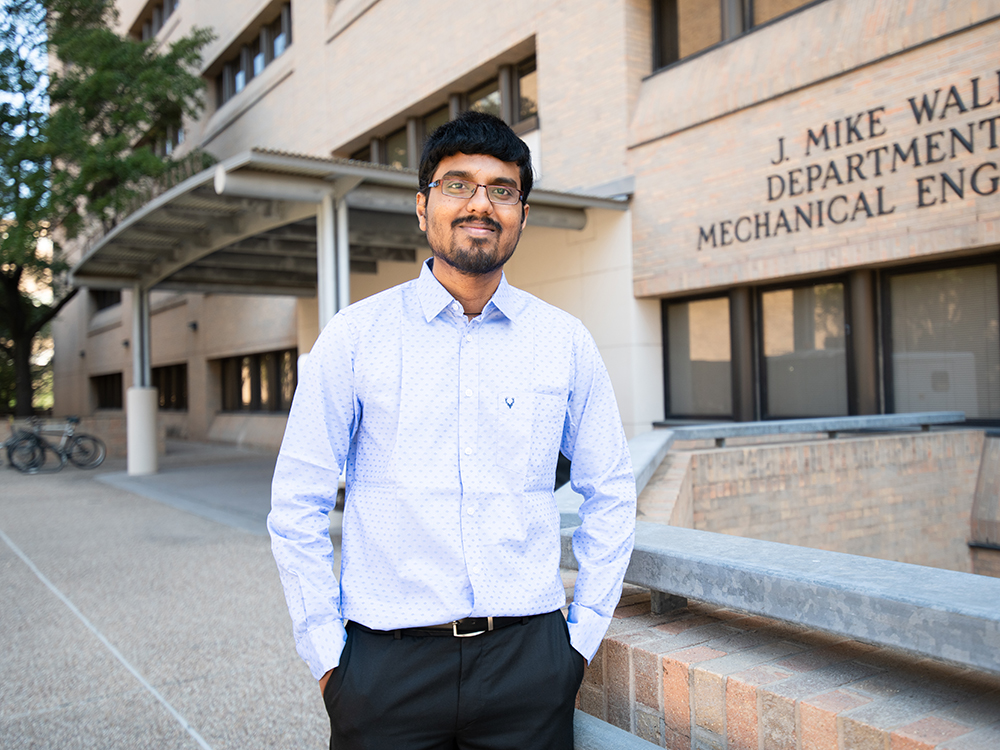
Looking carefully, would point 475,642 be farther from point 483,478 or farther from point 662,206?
Result: point 662,206

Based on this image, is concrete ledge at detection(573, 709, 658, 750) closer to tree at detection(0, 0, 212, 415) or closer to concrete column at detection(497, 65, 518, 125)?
concrete column at detection(497, 65, 518, 125)

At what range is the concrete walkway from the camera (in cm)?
366

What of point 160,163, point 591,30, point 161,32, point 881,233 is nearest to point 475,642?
point 881,233

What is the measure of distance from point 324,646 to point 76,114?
73.0 feet

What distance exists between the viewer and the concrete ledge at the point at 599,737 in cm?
181

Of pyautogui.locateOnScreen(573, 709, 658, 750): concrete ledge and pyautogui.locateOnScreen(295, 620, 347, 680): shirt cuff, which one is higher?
pyautogui.locateOnScreen(295, 620, 347, 680): shirt cuff

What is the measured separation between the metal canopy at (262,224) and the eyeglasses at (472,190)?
6.31 meters

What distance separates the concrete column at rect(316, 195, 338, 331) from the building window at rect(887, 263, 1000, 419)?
20.6ft

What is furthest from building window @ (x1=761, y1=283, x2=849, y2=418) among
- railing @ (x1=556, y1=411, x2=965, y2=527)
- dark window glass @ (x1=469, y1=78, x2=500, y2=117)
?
dark window glass @ (x1=469, y1=78, x2=500, y2=117)

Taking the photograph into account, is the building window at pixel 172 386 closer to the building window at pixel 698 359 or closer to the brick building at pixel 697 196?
the brick building at pixel 697 196

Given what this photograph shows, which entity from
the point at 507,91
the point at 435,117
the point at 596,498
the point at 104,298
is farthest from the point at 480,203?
the point at 104,298

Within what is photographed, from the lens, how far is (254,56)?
21.5 m

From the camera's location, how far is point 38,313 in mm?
28922

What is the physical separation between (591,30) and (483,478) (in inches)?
418
